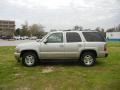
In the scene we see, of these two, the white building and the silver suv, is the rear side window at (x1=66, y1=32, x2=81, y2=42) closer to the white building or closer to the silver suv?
the silver suv

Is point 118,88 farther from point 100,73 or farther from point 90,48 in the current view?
point 90,48

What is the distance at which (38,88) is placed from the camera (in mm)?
7805

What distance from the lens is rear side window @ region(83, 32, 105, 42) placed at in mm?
12305

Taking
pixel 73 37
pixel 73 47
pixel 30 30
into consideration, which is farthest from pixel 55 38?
pixel 30 30

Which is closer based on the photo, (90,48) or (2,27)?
(90,48)

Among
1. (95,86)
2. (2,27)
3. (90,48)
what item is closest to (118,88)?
(95,86)

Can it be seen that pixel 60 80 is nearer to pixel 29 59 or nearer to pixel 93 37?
pixel 29 59

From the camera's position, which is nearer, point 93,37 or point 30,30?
point 93,37

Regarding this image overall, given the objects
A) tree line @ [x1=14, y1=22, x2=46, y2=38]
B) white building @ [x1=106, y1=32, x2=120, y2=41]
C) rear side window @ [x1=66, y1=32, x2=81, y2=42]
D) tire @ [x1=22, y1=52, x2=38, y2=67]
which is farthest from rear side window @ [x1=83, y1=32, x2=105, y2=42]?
tree line @ [x1=14, y1=22, x2=46, y2=38]

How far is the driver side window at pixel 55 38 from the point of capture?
12.2 metres

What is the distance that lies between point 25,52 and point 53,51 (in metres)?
1.50

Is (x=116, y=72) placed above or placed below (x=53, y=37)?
below

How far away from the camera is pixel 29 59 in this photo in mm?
12352

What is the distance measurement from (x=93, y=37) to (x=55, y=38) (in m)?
2.00
